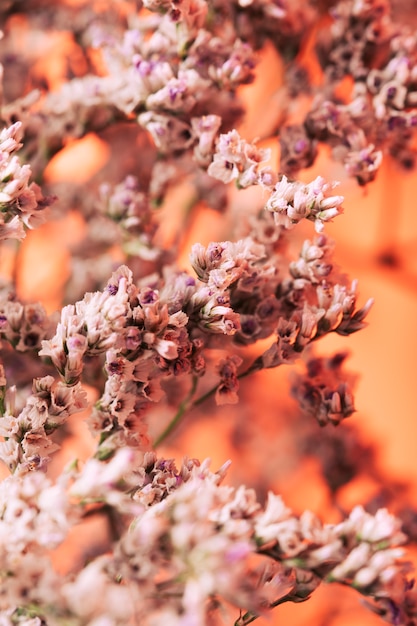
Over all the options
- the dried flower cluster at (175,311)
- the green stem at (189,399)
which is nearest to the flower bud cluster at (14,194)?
the dried flower cluster at (175,311)

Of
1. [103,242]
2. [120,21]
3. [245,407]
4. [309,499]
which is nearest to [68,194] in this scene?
[103,242]

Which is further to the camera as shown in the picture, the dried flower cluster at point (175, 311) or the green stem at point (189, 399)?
the green stem at point (189, 399)

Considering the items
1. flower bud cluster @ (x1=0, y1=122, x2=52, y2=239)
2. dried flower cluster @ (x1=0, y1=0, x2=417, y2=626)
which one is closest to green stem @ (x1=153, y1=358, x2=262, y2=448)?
dried flower cluster @ (x1=0, y1=0, x2=417, y2=626)

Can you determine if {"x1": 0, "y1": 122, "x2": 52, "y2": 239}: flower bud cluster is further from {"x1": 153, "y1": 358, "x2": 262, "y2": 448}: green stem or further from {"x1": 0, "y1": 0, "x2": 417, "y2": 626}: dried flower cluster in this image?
{"x1": 153, "y1": 358, "x2": 262, "y2": 448}: green stem

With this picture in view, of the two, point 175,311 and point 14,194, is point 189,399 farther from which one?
point 14,194

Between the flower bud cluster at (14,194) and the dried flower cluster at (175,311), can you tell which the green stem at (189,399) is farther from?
the flower bud cluster at (14,194)

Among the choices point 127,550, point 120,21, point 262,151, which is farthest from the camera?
point 120,21

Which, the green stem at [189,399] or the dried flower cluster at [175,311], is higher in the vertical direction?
the dried flower cluster at [175,311]

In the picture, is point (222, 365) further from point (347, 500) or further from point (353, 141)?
point (347, 500)
